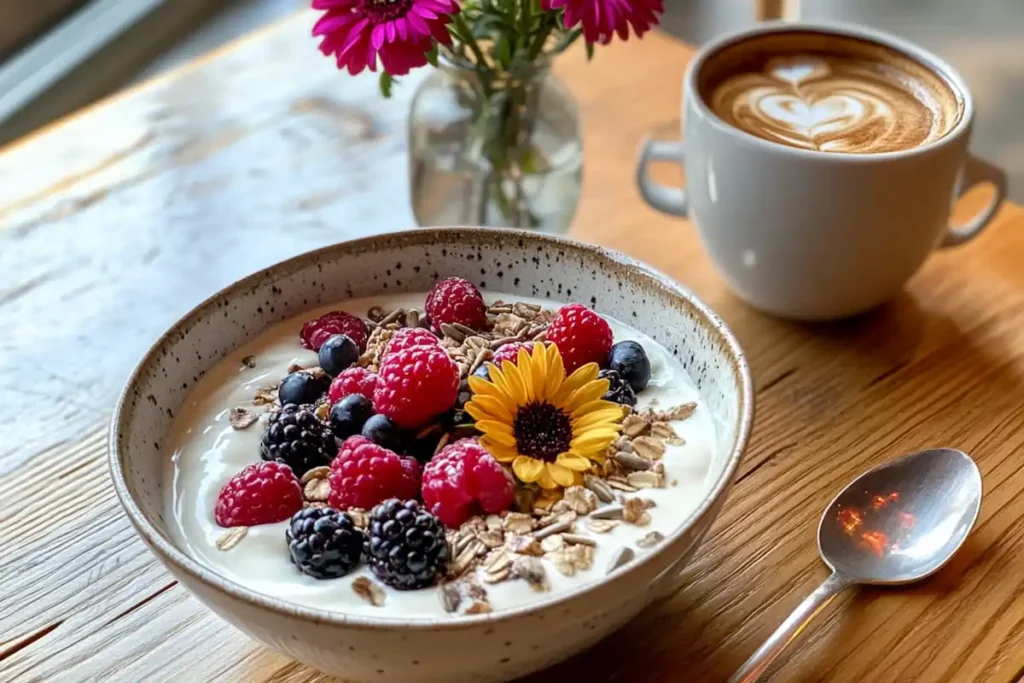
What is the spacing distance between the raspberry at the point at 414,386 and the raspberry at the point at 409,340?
0.02m

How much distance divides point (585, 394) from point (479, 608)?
0.68 feet

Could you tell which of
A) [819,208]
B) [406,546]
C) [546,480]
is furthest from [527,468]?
[819,208]

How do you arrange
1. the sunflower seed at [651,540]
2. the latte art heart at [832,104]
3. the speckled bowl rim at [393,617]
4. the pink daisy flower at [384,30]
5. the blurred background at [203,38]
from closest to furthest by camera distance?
the speckled bowl rim at [393,617] → the sunflower seed at [651,540] → the pink daisy flower at [384,30] → the latte art heart at [832,104] → the blurred background at [203,38]

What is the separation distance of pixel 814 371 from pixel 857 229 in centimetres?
14

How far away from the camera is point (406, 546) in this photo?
2.23 ft

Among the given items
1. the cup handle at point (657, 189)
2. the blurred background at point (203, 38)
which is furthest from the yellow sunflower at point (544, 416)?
the blurred background at point (203, 38)

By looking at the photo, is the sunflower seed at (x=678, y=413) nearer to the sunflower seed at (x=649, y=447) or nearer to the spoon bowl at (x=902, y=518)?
the sunflower seed at (x=649, y=447)

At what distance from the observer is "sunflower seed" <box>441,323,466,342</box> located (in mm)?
902

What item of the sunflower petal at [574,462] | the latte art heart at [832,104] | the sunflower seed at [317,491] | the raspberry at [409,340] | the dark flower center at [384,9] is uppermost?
the dark flower center at [384,9]

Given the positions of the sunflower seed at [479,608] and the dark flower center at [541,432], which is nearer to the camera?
the sunflower seed at [479,608]

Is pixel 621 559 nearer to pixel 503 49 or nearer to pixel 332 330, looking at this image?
pixel 332 330

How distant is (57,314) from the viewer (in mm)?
1100

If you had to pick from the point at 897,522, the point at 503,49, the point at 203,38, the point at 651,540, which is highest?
the point at 503,49

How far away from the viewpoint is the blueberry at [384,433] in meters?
0.78
